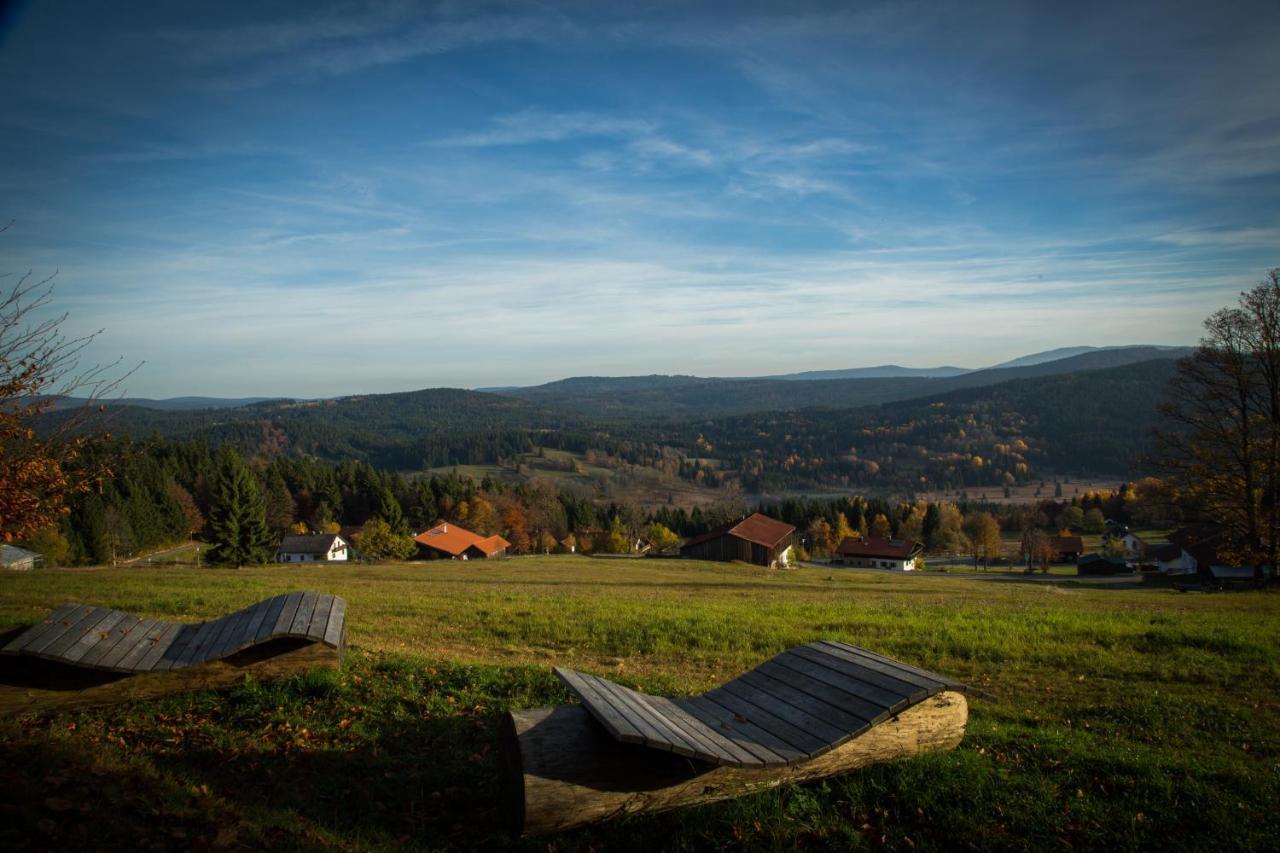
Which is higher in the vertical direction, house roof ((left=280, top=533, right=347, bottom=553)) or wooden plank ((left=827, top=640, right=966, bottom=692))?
wooden plank ((left=827, top=640, right=966, bottom=692))

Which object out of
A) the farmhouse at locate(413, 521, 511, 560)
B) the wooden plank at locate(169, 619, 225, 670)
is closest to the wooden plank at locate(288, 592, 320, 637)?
the wooden plank at locate(169, 619, 225, 670)

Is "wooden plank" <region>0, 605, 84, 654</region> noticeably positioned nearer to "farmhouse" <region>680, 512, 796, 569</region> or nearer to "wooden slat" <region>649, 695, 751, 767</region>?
"wooden slat" <region>649, 695, 751, 767</region>

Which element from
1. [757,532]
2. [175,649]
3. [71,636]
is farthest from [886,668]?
[757,532]

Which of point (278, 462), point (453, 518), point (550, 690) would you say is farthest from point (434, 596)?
point (278, 462)

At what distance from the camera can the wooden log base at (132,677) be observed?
6.57 m

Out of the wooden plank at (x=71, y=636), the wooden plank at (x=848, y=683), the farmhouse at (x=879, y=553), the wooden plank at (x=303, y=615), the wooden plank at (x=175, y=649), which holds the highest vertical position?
the wooden plank at (x=71, y=636)

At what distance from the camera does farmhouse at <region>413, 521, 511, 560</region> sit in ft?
237

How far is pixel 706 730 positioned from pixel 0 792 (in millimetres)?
4927

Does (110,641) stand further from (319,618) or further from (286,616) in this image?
(319,618)

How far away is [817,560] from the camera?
95562 millimetres

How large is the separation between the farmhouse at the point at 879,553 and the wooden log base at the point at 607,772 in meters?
81.9

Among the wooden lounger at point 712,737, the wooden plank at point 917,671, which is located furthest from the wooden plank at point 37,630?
the wooden plank at point 917,671

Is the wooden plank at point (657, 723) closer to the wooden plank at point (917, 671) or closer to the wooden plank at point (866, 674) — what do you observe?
the wooden plank at point (866, 674)

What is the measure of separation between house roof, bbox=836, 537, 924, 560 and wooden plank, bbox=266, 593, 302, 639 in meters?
83.1
